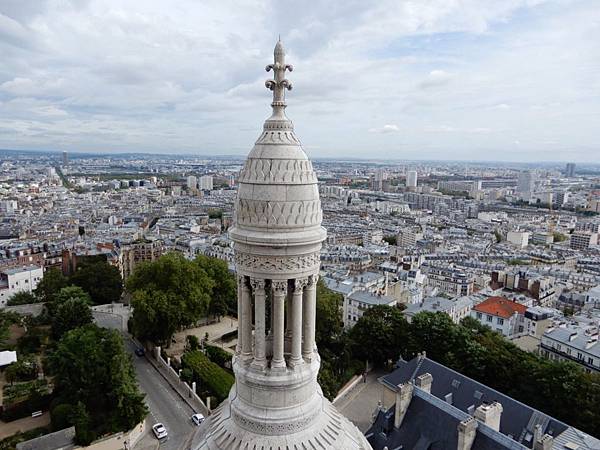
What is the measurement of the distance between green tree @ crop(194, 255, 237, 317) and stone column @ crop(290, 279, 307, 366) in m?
43.5

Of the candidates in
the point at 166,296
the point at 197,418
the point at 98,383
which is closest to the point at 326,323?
the point at 166,296

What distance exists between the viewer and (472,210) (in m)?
188

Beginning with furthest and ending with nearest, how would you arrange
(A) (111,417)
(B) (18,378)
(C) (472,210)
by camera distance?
(C) (472,210) → (B) (18,378) → (A) (111,417)

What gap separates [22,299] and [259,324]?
5767 cm

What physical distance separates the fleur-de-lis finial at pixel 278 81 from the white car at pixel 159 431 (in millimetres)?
29197

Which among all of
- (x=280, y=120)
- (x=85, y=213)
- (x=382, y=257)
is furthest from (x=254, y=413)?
(x=85, y=213)

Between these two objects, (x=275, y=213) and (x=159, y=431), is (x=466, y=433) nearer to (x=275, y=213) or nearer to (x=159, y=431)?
(x=275, y=213)

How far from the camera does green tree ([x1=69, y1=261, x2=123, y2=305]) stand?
57094mm

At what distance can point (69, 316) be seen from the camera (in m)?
43.4

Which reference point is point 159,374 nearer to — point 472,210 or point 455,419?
point 455,419

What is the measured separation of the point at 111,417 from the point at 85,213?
129 meters

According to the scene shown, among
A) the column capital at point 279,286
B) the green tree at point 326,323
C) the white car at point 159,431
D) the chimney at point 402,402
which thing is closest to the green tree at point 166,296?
the white car at point 159,431

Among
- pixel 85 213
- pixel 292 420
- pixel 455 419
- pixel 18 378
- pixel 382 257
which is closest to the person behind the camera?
pixel 292 420

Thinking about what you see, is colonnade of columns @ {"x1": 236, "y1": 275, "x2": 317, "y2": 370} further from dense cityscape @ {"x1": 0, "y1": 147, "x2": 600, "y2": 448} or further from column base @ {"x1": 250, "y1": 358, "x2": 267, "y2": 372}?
dense cityscape @ {"x1": 0, "y1": 147, "x2": 600, "y2": 448}
